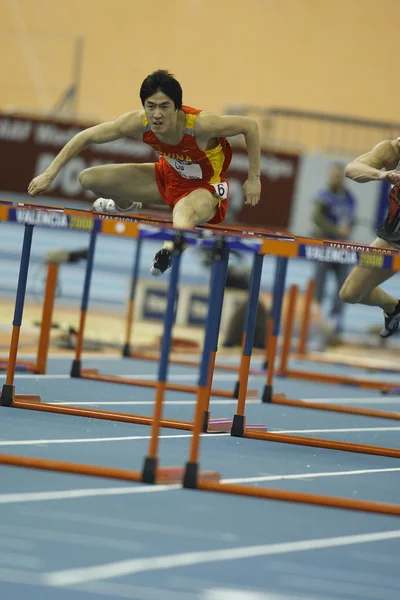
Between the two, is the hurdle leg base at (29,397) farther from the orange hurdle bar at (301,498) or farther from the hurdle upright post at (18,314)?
the orange hurdle bar at (301,498)

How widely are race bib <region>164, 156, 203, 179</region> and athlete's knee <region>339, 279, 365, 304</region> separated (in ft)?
4.01

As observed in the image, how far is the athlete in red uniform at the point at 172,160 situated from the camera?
6.48 m

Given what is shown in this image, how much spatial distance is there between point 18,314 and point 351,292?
2210mm

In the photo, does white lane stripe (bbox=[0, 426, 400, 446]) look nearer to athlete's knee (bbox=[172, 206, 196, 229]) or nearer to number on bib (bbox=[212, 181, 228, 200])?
athlete's knee (bbox=[172, 206, 196, 229])

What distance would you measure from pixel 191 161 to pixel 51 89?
13827mm

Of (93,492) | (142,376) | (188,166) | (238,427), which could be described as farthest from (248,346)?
(142,376)

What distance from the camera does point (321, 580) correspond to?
383 cm

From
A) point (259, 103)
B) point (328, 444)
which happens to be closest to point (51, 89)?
point (259, 103)

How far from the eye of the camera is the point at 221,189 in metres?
7.16

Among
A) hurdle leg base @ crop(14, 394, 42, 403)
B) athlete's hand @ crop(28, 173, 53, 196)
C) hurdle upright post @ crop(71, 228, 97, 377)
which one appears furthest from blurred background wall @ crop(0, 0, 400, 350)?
athlete's hand @ crop(28, 173, 53, 196)

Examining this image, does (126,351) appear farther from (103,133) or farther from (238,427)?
(103,133)

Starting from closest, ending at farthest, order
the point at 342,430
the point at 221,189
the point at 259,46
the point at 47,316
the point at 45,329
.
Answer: the point at 221,189
the point at 342,430
the point at 47,316
the point at 45,329
the point at 259,46

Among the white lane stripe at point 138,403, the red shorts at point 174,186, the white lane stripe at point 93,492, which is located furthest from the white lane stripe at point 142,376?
the white lane stripe at point 93,492

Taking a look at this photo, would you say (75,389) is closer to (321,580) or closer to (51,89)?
(321,580)
